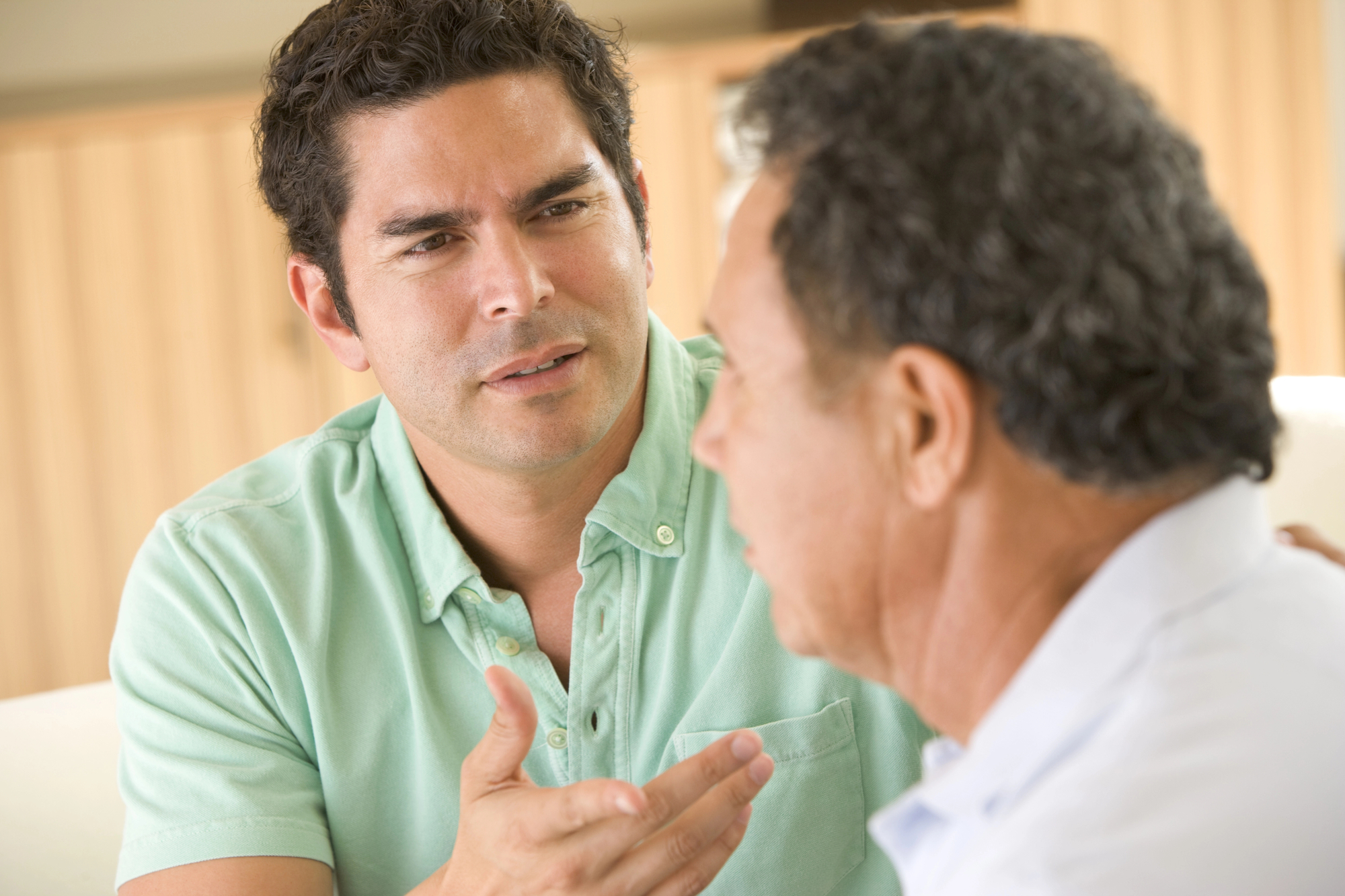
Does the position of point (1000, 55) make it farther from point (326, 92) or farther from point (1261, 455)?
point (326, 92)

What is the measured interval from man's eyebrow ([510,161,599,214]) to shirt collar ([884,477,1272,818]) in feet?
2.64

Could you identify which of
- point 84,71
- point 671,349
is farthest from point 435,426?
point 84,71

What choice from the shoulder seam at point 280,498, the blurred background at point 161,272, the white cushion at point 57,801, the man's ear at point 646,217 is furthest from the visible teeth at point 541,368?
the blurred background at point 161,272

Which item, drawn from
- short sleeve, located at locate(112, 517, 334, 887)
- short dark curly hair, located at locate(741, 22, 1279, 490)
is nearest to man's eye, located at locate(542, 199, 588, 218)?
short sleeve, located at locate(112, 517, 334, 887)

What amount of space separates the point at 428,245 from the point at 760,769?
70 centimetres

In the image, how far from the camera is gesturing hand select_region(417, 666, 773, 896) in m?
0.93

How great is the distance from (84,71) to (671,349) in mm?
2978

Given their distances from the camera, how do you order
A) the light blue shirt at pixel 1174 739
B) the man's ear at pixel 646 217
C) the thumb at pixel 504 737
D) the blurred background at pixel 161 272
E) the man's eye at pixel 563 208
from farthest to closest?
the blurred background at pixel 161 272 → the man's ear at pixel 646 217 → the man's eye at pixel 563 208 → the thumb at pixel 504 737 → the light blue shirt at pixel 1174 739

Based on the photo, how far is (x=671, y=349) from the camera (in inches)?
58.4

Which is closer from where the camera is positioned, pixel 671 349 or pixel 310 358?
pixel 671 349

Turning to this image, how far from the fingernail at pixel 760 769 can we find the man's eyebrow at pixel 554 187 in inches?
25.9

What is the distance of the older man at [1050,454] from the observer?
591 millimetres

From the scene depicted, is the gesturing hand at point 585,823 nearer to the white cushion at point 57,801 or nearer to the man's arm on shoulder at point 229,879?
the man's arm on shoulder at point 229,879

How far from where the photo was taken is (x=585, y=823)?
92 centimetres
